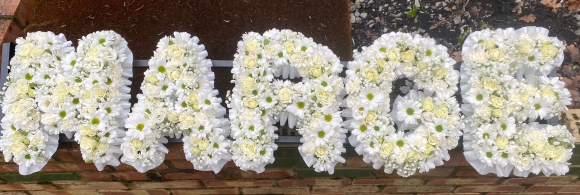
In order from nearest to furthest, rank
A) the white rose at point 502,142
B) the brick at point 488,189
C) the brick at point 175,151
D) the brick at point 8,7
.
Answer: the white rose at point 502,142, the brick at point 175,151, the brick at point 488,189, the brick at point 8,7

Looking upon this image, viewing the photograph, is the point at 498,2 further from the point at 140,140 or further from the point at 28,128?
the point at 28,128

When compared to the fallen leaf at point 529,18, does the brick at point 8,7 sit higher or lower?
lower

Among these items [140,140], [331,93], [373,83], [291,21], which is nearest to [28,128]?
[140,140]

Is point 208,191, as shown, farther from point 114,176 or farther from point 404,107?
point 404,107

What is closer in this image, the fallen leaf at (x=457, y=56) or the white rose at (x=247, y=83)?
the white rose at (x=247, y=83)

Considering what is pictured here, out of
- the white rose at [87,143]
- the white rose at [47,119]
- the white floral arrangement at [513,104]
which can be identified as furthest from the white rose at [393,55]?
the white rose at [47,119]

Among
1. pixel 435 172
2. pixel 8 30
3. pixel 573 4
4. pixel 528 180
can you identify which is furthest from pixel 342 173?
pixel 8 30

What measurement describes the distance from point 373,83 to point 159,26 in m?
1.40

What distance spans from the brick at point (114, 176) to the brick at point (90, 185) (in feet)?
0.21

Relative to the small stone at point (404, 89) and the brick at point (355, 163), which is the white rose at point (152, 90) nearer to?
the brick at point (355, 163)

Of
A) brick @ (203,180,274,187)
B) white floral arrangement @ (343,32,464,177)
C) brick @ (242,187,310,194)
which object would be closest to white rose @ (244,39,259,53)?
white floral arrangement @ (343,32,464,177)

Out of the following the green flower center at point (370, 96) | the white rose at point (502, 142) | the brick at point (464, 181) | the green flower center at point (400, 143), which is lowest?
the brick at point (464, 181)

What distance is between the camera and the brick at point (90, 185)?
78.5 inches

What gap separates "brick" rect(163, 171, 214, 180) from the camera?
1851mm
